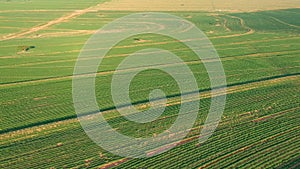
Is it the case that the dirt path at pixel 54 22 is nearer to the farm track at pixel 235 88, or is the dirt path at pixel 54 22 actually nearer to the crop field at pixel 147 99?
the crop field at pixel 147 99

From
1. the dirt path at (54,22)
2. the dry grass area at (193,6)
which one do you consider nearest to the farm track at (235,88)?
the dirt path at (54,22)

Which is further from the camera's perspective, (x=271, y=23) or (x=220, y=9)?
(x=220, y=9)

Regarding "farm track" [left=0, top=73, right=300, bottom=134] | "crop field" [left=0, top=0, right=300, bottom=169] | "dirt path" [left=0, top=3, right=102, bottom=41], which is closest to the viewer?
"crop field" [left=0, top=0, right=300, bottom=169]

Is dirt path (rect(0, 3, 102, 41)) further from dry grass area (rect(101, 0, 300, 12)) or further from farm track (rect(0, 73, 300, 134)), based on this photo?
farm track (rect(0, 73, 300, 134))

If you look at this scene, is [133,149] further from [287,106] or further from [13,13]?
[13,13]

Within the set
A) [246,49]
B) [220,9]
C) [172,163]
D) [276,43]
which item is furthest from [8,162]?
[220,9]

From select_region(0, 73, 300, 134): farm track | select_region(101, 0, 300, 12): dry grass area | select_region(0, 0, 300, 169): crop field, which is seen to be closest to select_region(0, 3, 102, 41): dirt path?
select_region(0, 0, 300, 169): crop field

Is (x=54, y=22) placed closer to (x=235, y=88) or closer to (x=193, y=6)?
(x=193, y=6)

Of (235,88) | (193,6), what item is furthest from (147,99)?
(193,6)
